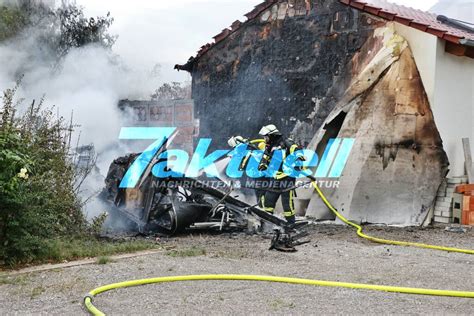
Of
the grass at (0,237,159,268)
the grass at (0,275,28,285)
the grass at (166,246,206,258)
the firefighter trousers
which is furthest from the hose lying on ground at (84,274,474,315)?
the firefighter trousers

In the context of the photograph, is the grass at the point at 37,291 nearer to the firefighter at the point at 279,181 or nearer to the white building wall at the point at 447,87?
the firefighter at the point at 279,181

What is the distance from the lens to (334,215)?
32.9 feet

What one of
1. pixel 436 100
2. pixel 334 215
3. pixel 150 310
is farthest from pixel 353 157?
pixel 150 310

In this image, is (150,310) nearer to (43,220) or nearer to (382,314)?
(382,314)

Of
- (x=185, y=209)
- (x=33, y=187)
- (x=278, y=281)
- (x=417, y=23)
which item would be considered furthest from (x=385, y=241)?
(x=33, y=187)

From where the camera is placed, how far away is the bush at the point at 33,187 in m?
5.59

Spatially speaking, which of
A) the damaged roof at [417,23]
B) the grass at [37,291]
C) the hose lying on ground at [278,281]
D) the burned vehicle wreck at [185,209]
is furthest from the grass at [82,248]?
the damaged roof at [417,23]

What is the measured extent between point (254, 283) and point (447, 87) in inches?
268

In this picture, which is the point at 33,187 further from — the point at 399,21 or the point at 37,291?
the point at 399,21

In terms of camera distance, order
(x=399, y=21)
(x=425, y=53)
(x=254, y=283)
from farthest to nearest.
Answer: (x=399, y=21)
(x=425, y=53)
(x=254, y=283)

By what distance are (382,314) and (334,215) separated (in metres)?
5.86

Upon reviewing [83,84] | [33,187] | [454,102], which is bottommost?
[33,187]

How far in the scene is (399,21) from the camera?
10.0 metres

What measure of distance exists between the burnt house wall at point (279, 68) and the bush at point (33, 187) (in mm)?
5495
